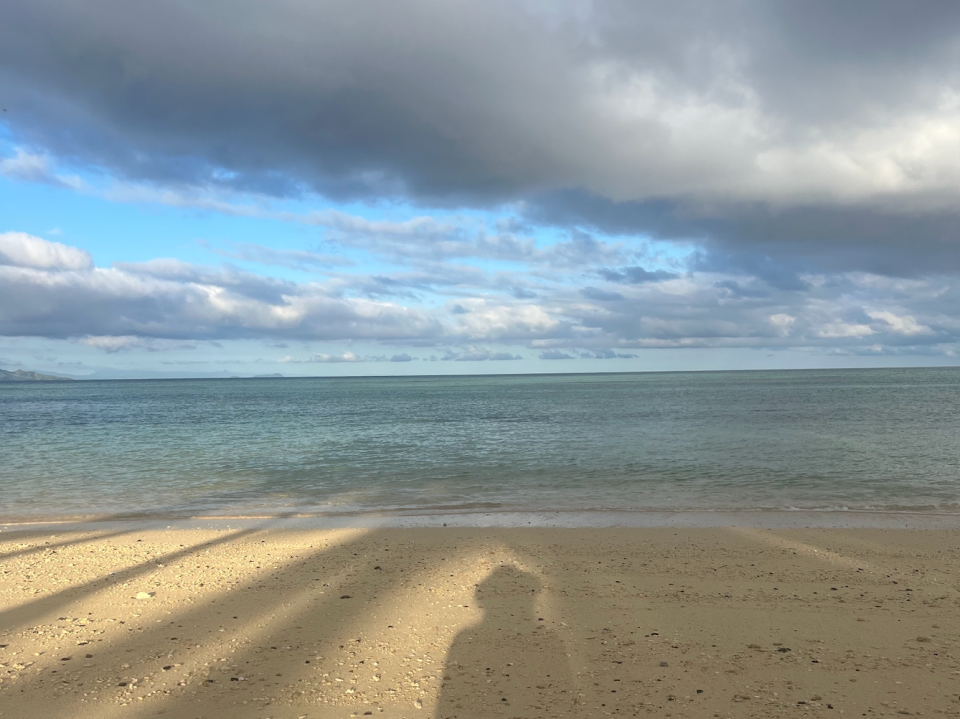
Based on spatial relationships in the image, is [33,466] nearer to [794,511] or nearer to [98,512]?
[98,512]

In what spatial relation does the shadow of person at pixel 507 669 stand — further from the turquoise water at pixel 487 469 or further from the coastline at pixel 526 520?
the turquoise water at pixel 487 469

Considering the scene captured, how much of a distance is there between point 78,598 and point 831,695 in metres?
9.00

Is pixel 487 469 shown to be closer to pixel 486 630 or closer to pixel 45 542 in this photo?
pixel 45 542

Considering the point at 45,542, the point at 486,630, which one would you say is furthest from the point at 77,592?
the point at 486,630

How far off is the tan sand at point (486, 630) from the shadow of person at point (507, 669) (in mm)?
25

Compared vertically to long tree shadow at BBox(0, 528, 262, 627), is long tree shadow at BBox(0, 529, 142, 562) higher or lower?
lower

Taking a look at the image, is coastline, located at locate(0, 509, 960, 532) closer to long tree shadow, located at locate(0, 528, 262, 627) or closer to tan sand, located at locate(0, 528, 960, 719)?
tan sand, located at locate(0, 528, 960, 719)

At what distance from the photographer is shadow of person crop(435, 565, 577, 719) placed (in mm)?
4906

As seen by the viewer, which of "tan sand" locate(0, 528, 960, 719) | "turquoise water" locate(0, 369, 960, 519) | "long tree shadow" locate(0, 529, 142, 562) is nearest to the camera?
"tan sand" locate(0, 528, 960, 719)

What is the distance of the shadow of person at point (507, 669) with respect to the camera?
491 cm

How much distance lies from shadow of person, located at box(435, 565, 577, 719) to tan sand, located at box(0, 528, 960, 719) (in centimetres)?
3

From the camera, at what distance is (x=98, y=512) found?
14781mm

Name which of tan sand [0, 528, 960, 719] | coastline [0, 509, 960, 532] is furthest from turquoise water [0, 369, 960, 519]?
tan sand [0, 528, 960, 719]

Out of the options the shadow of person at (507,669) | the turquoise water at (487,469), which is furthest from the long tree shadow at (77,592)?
the shadow of person at (507,669)
